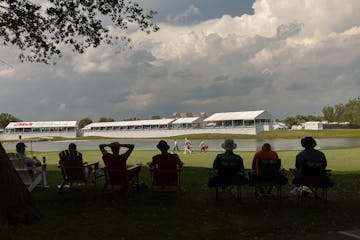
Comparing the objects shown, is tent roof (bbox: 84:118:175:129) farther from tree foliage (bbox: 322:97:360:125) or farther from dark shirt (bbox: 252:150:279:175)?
dark shirt (bbox: 252:150:279:175)

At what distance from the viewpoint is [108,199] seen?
31.5 feet

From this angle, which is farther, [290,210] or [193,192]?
[193,192]

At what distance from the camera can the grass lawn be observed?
6.77m

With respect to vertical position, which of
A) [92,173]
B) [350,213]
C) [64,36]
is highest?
[64,36]

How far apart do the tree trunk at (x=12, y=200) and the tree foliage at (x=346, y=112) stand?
143 metres

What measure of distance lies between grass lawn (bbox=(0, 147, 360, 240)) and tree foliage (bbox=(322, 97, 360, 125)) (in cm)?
13925

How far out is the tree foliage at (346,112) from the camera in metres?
141

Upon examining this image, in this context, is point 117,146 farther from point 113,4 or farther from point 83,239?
point 113,4

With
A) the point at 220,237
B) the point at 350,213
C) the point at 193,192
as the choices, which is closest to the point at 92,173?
the point at 193,192

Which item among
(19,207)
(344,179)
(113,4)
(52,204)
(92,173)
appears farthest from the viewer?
(344,179)

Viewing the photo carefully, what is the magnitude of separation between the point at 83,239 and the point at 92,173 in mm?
4269

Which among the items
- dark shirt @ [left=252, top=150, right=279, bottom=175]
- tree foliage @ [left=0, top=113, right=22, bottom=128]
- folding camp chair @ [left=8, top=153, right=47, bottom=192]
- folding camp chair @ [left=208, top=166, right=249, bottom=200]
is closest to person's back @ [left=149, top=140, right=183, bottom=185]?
folding camp chair @ [left=208, top=166, right=249, bottom=200]

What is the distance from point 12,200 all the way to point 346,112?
500 feet

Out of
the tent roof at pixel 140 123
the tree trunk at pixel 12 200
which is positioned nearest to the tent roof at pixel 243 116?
the tent roof at pixel 140 123
